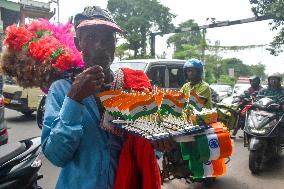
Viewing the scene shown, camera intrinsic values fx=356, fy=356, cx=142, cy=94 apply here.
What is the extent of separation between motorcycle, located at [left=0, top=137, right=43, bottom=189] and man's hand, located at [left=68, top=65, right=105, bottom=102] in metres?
1.37

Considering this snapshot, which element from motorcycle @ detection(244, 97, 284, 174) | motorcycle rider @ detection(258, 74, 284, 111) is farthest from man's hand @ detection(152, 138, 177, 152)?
motorcycle rider @ detection(258, 74, 284, 111)

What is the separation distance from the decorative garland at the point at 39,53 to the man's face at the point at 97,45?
0.10 metres

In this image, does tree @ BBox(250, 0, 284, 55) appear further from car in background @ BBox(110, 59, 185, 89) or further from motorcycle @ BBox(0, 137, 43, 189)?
motorcycle @ BBox(0, 137, 43, 189)

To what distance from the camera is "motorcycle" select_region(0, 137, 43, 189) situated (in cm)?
248

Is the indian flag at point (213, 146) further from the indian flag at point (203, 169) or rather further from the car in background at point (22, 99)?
the car in background at point (22, 99)

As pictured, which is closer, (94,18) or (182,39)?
(94,18)

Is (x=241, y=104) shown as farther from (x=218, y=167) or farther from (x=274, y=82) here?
(x=218, y=167)

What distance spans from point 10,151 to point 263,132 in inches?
153

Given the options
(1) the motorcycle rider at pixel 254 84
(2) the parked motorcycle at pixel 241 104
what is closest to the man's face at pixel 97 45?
(2) the parked motorcycle at pixel 241 104

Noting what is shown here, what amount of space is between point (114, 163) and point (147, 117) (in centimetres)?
29

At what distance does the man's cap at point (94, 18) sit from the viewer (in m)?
1.50

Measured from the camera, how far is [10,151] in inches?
103

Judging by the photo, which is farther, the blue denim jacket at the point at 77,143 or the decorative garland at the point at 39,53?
the decorative garland at the point at 39,53

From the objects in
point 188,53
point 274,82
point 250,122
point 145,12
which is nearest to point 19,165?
point 250,122
